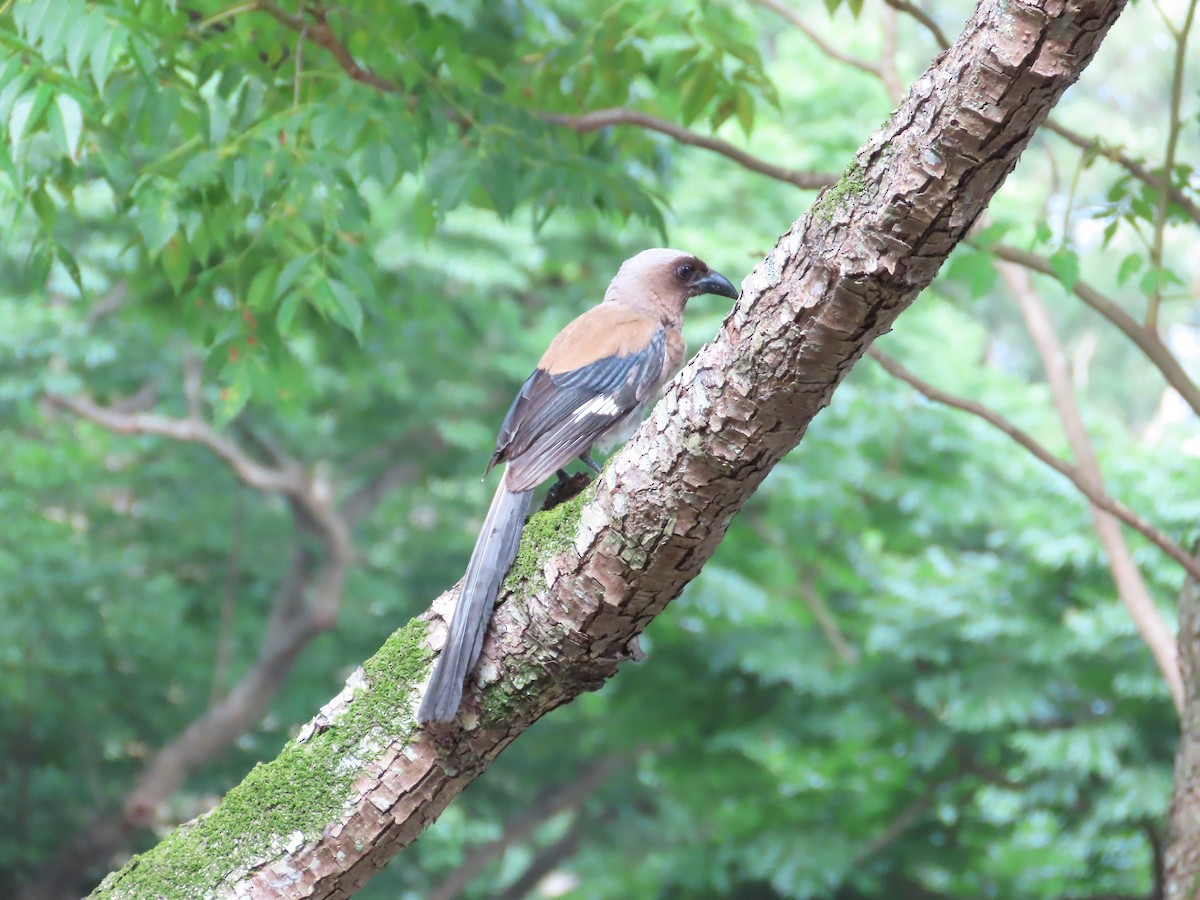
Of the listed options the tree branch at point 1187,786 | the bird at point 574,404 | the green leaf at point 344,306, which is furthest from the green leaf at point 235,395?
the tree branch at point 1187,786

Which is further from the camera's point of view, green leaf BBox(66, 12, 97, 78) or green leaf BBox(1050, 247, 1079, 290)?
green leaf BBox(1050, 247, 1079, 290)

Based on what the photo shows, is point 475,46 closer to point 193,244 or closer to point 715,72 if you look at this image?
point 715,72

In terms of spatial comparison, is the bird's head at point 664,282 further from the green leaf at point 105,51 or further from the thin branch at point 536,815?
the thin branch at point 536,815

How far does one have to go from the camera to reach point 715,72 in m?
3.81

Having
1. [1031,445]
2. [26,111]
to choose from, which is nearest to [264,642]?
[1031,445]

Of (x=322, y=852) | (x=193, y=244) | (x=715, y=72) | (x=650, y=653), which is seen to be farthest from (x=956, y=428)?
(x=322, y=852)

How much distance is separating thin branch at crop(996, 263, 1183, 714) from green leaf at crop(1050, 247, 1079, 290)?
76 cm

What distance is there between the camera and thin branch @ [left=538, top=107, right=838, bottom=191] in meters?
3.60

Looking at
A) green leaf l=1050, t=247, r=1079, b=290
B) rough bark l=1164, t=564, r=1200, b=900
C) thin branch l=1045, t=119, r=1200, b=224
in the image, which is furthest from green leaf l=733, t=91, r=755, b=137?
rough bark l=1164, t=564, r=1200, b=900

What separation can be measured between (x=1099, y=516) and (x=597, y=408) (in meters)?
2.06

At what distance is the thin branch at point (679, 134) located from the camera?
3.60 meters

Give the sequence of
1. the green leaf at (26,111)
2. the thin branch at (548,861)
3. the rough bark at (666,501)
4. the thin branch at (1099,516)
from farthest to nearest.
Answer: the thin branch at (548,861)
the thin branch at (1099,516)
the green leaf at (26,111)
the rough bark at (666,501)

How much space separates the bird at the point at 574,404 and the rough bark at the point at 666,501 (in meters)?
0.06

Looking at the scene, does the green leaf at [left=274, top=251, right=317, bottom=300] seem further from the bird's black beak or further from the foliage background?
the bird's black beak
